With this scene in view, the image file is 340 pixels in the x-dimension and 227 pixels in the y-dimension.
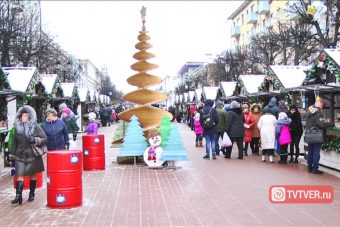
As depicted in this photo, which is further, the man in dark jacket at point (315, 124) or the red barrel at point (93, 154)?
the red barrel at point (93, 154)

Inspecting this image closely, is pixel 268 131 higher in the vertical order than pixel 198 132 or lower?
higher

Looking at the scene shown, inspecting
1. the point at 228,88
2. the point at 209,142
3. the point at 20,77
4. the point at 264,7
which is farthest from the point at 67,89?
the point at 264,7

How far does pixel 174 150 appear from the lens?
12.5 meters

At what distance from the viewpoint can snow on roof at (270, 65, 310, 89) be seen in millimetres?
18516

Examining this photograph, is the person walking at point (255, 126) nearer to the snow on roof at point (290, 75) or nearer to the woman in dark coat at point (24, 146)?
the snow on roof at point (290, 75)

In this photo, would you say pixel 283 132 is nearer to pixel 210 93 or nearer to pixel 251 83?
pixel 251 83

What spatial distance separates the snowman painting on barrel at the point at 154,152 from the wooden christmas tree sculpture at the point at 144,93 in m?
2.11

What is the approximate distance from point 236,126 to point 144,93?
10.5 feet

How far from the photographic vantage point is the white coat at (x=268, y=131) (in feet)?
43.5

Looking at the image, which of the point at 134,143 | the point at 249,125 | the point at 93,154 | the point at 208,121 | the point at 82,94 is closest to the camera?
the point at 93,154

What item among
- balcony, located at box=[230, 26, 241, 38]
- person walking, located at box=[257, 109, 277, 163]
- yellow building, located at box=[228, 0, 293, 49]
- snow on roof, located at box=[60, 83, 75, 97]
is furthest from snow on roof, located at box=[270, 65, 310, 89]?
balcony, located at box=[230, 26, 241, 38]

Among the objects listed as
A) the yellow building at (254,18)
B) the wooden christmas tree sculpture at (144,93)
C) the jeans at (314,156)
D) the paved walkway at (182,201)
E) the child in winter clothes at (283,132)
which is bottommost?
the paved walkway at (182,201)

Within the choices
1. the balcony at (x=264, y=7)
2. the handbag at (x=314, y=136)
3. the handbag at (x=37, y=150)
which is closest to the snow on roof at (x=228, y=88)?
the handbag at (x=314, y=136)

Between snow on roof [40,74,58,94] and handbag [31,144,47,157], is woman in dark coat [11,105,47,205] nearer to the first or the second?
handbag [31,144,47,157]
